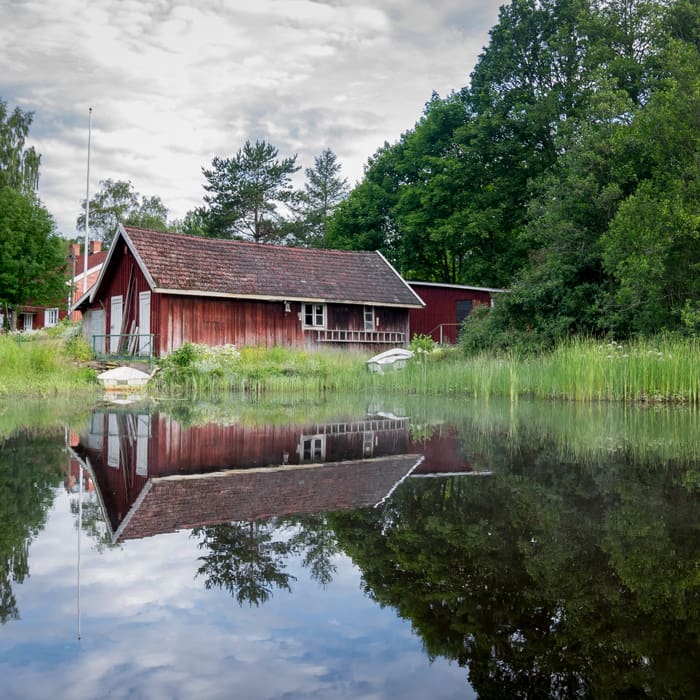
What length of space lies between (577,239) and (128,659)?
2013cm

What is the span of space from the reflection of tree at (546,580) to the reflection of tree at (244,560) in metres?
0.29

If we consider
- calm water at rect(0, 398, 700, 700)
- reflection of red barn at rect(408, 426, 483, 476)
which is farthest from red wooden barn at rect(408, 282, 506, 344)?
calm water at rect(0, 398, 700, 700)

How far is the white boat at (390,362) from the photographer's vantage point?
19.2 metres

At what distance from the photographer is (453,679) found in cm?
156

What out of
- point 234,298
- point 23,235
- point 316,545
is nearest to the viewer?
point 316,545

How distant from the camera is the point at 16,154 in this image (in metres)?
37.8

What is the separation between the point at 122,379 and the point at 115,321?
29.7 ft

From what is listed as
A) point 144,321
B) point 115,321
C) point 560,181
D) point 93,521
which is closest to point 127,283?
point 115,321

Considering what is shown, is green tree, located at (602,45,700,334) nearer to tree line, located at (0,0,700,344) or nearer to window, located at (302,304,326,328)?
tree line, located at (0,0,700,344)

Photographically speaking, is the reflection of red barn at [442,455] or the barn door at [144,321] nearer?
the reflection of red barn at [442,455]

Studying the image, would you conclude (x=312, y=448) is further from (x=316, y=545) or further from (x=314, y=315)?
(x=314, y=315)

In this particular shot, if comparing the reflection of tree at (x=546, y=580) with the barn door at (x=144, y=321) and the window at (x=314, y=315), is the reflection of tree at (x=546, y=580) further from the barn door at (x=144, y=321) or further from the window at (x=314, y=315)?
the window at (x=314, y=315)

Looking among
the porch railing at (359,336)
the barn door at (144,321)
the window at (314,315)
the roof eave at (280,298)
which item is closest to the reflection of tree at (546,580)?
the roof eave at (280,298)

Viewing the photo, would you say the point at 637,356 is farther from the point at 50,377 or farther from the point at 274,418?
the point at 50,377
